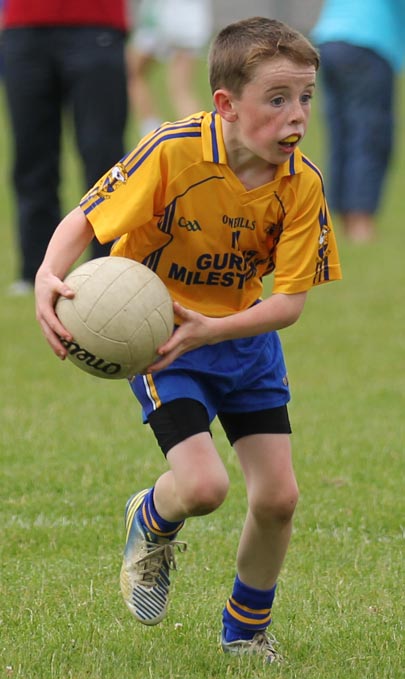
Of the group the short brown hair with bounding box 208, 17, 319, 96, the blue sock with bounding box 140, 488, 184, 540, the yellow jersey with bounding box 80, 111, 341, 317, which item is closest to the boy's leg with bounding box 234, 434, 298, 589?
the blue sock with bounding box 140, 488, 184, 540

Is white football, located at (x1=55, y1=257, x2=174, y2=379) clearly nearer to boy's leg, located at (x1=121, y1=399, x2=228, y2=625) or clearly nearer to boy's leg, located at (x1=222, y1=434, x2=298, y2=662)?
boy's leg, located at (x1=121, y1=399, x2=228, y2=625)

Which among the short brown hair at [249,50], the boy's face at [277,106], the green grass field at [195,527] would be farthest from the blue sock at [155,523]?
the short brown hair at [249,50]

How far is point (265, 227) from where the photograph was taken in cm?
435

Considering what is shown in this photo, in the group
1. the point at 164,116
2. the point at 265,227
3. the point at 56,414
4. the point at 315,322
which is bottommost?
the point at 164,116

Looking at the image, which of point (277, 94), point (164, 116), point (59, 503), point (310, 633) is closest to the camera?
point (277, 94)

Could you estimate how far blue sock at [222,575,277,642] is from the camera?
14.3ft

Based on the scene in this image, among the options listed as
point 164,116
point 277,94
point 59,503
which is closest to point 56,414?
point 59,503

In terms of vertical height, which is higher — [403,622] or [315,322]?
[403,622]

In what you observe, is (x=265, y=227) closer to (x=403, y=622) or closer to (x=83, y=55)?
(x=403, y=622)

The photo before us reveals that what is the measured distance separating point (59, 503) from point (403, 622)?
1836mm

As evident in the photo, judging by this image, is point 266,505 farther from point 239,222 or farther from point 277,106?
point 277,106

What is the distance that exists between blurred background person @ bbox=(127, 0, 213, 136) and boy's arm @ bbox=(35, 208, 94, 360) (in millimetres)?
13305

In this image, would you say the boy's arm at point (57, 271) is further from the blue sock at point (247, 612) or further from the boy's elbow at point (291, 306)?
the blue sock at point (247, 612)

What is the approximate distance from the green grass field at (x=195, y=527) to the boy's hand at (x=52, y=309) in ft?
3.17
